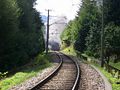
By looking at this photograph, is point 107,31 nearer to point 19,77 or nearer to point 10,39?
point 10,39

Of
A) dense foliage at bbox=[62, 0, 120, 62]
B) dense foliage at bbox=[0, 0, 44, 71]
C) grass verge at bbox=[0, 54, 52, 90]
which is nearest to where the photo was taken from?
grass verge at bbox=[0, 54, 52, 90]

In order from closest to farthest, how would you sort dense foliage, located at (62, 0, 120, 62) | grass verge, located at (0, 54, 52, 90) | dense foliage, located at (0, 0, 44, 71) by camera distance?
grass verge, located at (0, 54, 52, 90), dense foliage, located at (0, 0, 44, 71), dense foliage, located at (62, 0, 120, 62)

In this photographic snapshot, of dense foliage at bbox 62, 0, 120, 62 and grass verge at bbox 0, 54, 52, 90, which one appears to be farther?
dense foliage at bbox 62, 0, 120, 62

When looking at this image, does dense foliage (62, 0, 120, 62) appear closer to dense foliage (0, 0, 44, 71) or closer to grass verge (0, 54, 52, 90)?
dense foliage (0, 0, 44, 71)

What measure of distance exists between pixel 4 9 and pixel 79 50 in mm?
43293

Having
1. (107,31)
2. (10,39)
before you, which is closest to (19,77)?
(10,39)

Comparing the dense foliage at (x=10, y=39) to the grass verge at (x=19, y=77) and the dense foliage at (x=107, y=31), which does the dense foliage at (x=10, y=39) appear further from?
the dense foliage at (x=107, y=31)

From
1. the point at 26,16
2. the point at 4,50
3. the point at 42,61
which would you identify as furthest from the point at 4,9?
the point at 26,16

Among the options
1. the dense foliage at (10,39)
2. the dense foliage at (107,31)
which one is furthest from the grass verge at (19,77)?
the dense foliage at (107,31)

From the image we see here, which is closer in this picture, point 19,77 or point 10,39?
point 19,77

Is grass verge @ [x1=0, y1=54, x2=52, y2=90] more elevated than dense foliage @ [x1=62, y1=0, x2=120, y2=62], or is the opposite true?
dense foliage @ [x1=62, y1=0, x2=120, y2=62]

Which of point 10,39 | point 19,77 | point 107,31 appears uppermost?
point 107,31

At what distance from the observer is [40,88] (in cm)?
1938

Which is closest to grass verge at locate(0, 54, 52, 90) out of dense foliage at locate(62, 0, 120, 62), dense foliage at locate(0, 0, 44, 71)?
dense foliage at locate(0, 0, 44, 71)
